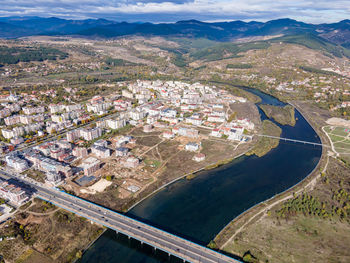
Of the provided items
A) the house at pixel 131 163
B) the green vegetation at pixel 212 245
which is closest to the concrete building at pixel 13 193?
the house at pixel 131 163

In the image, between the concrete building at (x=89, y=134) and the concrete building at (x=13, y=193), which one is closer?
the concrete building at (x=13, y=193)

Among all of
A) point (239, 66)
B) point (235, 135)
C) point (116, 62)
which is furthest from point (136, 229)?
point (116, 62)

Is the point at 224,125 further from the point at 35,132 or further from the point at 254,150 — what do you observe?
the point at 35,132

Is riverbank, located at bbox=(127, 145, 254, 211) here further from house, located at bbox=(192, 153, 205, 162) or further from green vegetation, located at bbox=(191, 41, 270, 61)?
green vegetation, located at bbox=(191, 41, 270, 61)

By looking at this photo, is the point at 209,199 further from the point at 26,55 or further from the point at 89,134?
the point at 26,55

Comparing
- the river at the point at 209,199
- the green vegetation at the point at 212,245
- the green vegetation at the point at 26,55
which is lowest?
the river at the point at 209,199

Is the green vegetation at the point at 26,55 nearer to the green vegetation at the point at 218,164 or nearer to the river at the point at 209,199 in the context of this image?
the green vegetation at the point at 218,164
